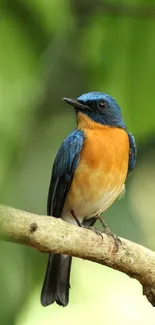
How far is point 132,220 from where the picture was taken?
460 cm

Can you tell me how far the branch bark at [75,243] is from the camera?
223cm

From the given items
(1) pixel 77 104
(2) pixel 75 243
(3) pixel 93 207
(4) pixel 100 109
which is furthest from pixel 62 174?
(2) pixel 75 243

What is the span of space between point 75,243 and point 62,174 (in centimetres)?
150

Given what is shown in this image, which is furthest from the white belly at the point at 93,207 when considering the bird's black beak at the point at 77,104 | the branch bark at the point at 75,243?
the branch bark at the point at 75,243

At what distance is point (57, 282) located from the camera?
4.43 metres

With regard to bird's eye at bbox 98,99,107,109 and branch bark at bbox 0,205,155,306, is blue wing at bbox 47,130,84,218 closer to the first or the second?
bird's eye at bbox 98,99,107,109

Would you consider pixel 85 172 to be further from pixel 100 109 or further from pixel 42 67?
pixel 42 67

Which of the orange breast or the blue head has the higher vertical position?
the blue head

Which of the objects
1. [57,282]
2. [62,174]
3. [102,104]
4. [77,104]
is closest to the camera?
[62,174]

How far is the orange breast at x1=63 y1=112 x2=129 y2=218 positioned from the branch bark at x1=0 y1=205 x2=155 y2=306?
38.1 inches

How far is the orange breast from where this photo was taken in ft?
14.2

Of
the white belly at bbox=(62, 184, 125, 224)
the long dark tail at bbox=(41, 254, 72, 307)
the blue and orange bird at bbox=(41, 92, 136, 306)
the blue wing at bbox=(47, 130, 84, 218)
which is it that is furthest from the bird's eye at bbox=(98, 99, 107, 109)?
the long dark tail at bbox=(41, 254, 72, 307)

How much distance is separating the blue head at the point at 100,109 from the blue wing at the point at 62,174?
361 millimetres

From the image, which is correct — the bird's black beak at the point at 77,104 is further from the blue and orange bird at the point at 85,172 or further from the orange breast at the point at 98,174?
the orange breast at the point at 98,174
